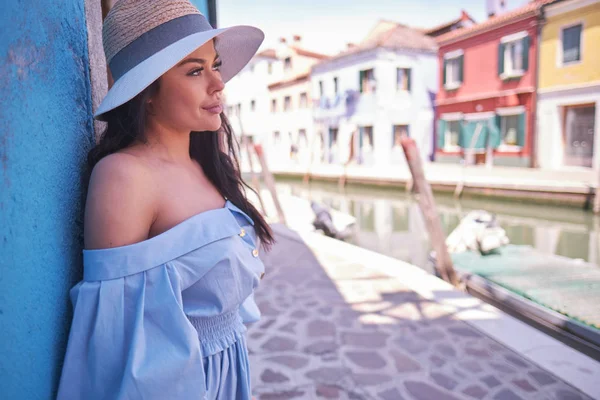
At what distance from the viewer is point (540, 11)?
642 inches

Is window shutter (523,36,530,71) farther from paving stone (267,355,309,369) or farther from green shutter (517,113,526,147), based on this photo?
paving stone (267,355,309,369)

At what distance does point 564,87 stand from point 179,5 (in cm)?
1798

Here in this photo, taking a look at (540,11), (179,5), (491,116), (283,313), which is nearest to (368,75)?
(491,116)

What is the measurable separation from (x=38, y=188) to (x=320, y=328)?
3.12m

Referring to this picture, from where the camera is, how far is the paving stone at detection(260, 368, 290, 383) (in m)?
2.94

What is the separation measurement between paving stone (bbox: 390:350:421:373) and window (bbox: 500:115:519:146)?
1651 cm

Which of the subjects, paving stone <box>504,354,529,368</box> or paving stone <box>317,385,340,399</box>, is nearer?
paving stone <box>317,385,340,399</box>

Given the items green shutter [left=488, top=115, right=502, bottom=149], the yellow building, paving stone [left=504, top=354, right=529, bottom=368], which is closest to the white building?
green shutter [left=488, top=115, right=502, bottom=149]

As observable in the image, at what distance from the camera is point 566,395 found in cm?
268

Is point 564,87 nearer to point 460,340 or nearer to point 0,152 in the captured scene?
point 460,340

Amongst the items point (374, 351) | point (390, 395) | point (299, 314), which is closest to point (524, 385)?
point (390, 395)

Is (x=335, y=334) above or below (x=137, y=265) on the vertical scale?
below

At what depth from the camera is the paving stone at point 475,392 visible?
8.95 feet

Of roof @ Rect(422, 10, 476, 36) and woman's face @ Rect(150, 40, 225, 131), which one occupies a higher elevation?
roof @ Rect(422, 10, 476, 36)
